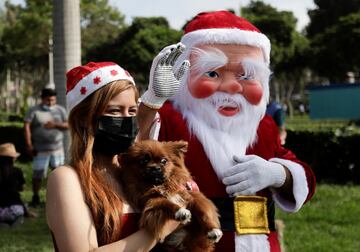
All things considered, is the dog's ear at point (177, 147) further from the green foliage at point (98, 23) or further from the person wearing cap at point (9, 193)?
the green foliage at point (98, 23)

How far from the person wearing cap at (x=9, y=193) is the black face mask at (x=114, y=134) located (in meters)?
5.68

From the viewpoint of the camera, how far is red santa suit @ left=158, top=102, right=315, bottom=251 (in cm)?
298

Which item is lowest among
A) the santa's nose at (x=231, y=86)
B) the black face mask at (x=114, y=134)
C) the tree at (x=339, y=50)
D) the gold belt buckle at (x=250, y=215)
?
the tree at (x=339, y=50)

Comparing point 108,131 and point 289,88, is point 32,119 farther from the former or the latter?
point 289,88

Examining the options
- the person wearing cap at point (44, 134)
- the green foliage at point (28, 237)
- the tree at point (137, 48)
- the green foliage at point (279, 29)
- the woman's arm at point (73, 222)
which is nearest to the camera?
the woman's arm at point (73, 222)

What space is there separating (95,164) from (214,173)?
2.80ft

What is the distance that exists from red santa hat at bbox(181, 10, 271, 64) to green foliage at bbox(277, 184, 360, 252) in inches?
149

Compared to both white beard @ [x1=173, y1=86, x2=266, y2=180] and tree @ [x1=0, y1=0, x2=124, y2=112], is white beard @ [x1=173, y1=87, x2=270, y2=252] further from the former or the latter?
tree @ [x1=0, y1=0, x2=124, y2=112]

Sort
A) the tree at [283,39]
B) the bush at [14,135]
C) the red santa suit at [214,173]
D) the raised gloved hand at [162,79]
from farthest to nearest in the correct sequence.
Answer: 1. the tree at [283,39]
2. the bush at [14,135]
3. the red santa suit at [214,173]
4. the raised gloved hand at [162,79]

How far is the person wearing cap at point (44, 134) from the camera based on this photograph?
8.93 metres

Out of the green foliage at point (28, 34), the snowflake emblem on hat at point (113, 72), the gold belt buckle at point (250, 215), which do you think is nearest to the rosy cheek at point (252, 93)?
the gold belt buckle at point (250, 215)

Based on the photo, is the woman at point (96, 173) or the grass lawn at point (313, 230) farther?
the grass lawn at point (313, 230)

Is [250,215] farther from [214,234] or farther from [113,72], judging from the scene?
[113,72]

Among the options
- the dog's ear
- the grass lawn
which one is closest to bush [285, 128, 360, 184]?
the grass lawn
